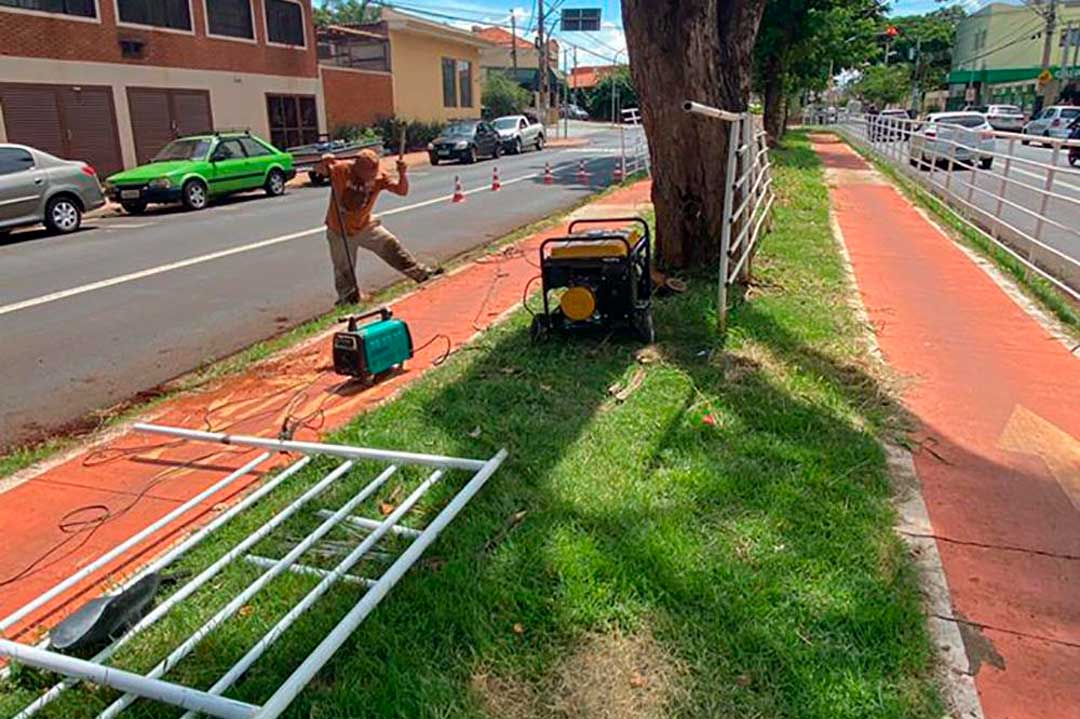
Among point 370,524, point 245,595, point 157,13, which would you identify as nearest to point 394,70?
→ point 157,13

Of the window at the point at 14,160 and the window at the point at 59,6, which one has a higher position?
the window at the point at 59,6

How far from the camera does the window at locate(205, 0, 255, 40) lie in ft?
80.3

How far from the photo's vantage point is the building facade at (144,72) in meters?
19.5

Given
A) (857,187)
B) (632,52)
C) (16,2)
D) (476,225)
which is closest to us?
(632,52)

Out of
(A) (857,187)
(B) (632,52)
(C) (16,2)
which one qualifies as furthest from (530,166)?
(B) (632,52)

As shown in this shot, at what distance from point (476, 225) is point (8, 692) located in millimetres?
11939

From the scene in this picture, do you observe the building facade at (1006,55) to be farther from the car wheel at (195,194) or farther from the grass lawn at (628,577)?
the grass lawn at (628,577)

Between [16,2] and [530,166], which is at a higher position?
[16,2]

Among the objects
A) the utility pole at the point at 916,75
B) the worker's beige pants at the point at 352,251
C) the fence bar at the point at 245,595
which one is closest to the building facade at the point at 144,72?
the worker's beige pants at the point at 352,251

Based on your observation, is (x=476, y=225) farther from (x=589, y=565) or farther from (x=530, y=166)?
(x=530, y=166)

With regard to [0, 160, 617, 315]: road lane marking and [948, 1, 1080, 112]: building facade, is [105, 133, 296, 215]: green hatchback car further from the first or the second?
[948, 1, 1080, 112]: building facade

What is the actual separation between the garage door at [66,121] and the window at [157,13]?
2.23 meters

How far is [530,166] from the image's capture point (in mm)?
26938

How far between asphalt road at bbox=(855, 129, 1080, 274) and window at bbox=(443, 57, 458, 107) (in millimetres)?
24283
